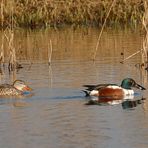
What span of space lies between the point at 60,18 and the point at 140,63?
1255 centimetres

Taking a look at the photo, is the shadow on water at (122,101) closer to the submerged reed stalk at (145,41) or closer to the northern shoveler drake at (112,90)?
the northern shoveler drake at (112,90)

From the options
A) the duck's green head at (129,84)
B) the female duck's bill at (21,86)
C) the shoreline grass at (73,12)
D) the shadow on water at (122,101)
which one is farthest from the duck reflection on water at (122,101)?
the shoreline grass at (73,12)

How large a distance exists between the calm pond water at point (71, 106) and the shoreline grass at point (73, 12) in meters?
6.36

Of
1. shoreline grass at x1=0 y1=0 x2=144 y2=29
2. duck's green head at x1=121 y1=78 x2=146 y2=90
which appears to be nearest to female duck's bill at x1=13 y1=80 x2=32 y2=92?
duck's green head at x1=121 y1=78 x2=146 y2=90

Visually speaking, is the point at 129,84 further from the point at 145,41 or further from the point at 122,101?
the point at 145,41

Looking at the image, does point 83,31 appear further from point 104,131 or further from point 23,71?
point 104,131

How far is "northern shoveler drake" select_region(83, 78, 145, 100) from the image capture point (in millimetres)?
14367

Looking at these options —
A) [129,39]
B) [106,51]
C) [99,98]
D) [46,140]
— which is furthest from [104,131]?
[129,39]

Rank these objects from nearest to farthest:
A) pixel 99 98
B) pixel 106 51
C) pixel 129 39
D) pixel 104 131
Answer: pixel 104 131, pixel 99 98, pixel 106 51, pixel 129 39

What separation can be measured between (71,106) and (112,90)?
5.32 feet

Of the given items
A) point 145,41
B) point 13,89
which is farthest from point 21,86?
point 145,41

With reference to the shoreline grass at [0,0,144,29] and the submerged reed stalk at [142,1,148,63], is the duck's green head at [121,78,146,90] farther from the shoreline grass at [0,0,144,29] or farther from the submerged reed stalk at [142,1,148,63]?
the shoreline grass at [0,0,144,29]

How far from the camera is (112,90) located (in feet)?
47.4

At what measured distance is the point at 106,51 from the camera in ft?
68.2
